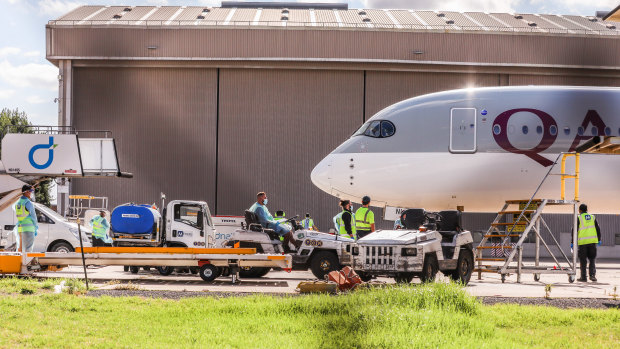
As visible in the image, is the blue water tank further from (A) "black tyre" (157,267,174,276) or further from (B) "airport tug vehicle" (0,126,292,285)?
(A) "black tyre" (157,267,174,276)

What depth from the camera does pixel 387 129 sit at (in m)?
17.4

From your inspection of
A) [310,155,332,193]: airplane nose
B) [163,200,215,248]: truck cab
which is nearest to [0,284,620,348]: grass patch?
[163,200,215,248]: truck cab

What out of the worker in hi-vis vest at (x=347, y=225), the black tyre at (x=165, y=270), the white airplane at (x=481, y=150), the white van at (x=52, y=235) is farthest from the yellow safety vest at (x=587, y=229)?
the white van at (x=52, y=235)

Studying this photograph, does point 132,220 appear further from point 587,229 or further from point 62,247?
point 587,229

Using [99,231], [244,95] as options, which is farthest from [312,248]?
[244,95]

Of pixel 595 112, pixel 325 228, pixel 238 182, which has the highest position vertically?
pixel 595 112

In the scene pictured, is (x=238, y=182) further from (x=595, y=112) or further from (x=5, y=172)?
(x=595, y=112)

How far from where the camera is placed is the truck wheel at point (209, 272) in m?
14.7

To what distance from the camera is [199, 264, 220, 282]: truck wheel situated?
14.7 metres

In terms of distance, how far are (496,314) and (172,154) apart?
2576 centimetres

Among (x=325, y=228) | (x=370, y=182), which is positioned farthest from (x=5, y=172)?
(x=325, y=228)

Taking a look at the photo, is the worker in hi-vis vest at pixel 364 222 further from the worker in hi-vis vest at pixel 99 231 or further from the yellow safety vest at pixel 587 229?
the worker in hi-vis vest at pixel 99 231

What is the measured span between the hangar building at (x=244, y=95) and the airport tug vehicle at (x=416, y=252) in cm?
1894

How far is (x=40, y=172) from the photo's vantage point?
54.8 ft
